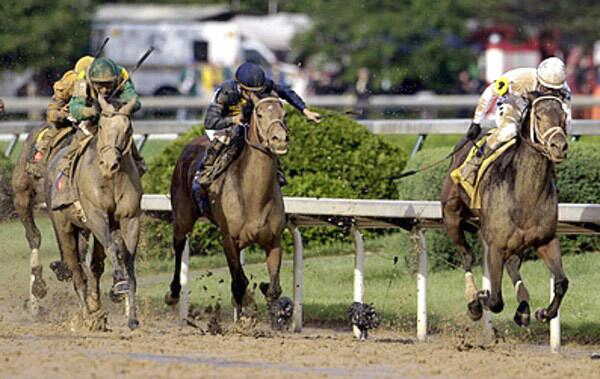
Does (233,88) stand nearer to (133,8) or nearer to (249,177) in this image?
(249,177)

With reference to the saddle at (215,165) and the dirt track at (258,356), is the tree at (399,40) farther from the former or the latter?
the dirt track at (258,356)

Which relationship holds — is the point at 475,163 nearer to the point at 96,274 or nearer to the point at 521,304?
the point at 521,304

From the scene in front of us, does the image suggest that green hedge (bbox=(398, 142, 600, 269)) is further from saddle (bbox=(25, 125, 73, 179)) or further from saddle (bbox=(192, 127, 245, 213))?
saddle (bbox=(25, 125, 73, 179))

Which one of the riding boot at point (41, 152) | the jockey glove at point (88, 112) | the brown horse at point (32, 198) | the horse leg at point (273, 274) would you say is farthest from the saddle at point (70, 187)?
the horse leg at point (273, 274)

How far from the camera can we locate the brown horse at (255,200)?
34.9 ft

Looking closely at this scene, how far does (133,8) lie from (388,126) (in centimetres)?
2977

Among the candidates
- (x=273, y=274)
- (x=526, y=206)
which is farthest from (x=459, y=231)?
(x=273, y=274)

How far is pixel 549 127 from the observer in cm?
994

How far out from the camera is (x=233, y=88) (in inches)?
439

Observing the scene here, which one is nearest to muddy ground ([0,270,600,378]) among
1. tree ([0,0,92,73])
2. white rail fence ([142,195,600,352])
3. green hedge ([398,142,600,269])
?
white rail fence ([142,195,600,352])

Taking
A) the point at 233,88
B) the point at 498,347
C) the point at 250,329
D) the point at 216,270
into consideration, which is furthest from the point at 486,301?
the point at 216,270

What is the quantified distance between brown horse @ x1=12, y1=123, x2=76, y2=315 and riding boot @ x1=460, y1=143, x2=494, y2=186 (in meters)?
3.17

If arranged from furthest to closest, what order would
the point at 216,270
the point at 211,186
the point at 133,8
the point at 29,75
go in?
1. the point at 133,8
2. the point at 29,75
3. the point at 216,270
4. the point at 211,186

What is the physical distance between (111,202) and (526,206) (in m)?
2.74
